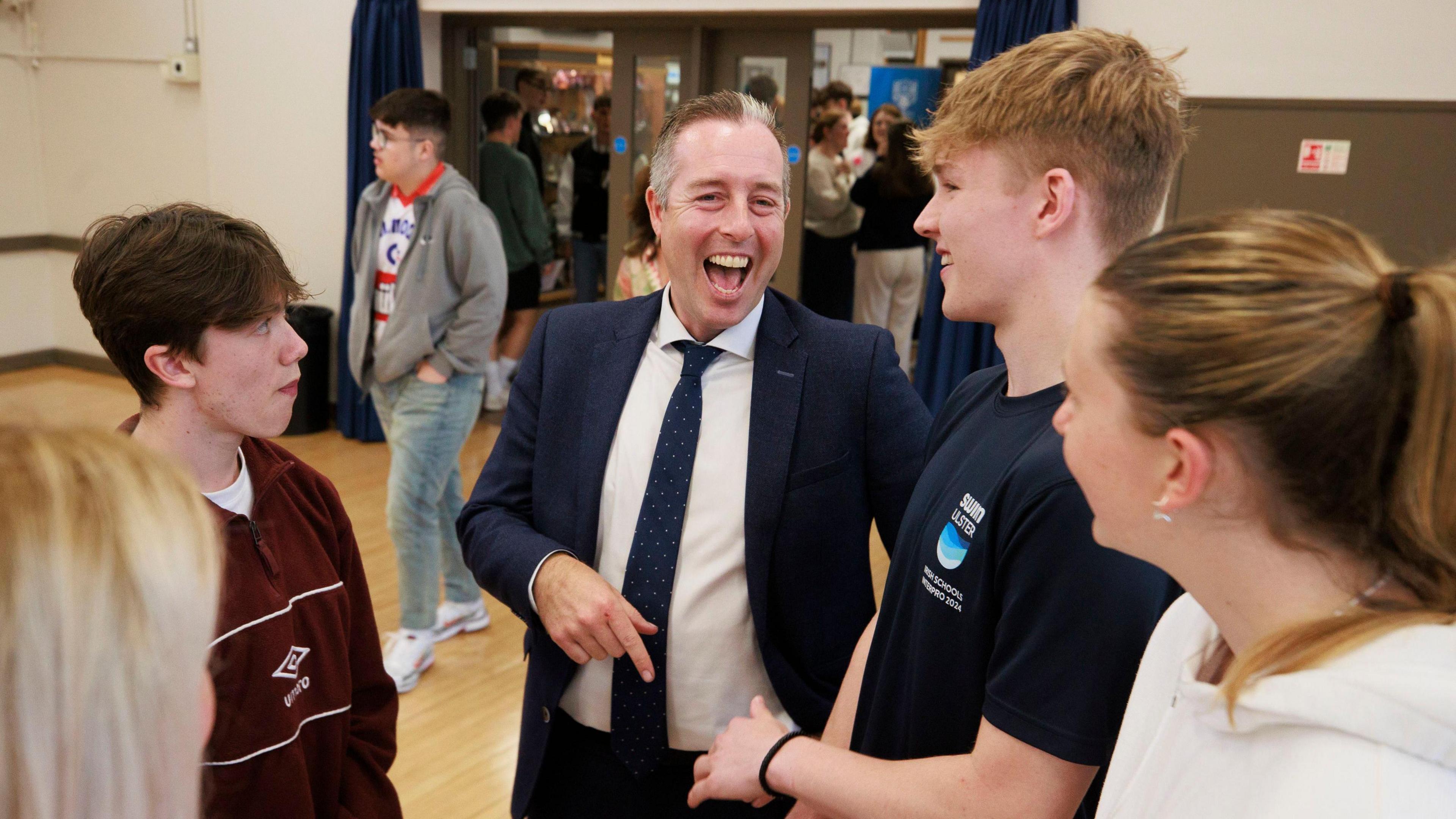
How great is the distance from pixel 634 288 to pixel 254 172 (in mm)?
3890

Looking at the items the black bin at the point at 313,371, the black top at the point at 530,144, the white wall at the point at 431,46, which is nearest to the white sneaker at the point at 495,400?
the black bin at the point at 313,371

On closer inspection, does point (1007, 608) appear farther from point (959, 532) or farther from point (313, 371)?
point (313, 371)

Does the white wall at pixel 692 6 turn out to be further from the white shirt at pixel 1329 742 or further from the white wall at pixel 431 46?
the white shirt at pixel 1329 742

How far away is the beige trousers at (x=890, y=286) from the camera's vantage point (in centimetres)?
658

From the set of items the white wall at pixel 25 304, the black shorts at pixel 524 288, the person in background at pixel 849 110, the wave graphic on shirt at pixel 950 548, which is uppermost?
the person in background at pixel 849 110

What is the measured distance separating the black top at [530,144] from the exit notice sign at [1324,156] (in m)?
4.55

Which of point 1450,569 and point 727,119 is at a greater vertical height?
point 727,119

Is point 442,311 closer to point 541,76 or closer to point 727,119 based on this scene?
point 727,119

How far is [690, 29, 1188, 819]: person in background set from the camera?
3.48 feet

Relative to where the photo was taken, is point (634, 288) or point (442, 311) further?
point (634, 288)

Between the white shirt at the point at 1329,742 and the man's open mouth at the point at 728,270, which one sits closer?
the white shirt at the point at 1329,742

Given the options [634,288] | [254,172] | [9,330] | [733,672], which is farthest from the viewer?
[9,330]

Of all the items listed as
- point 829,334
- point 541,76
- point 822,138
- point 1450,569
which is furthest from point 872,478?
point 541,76

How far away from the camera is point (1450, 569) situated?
0.79m
